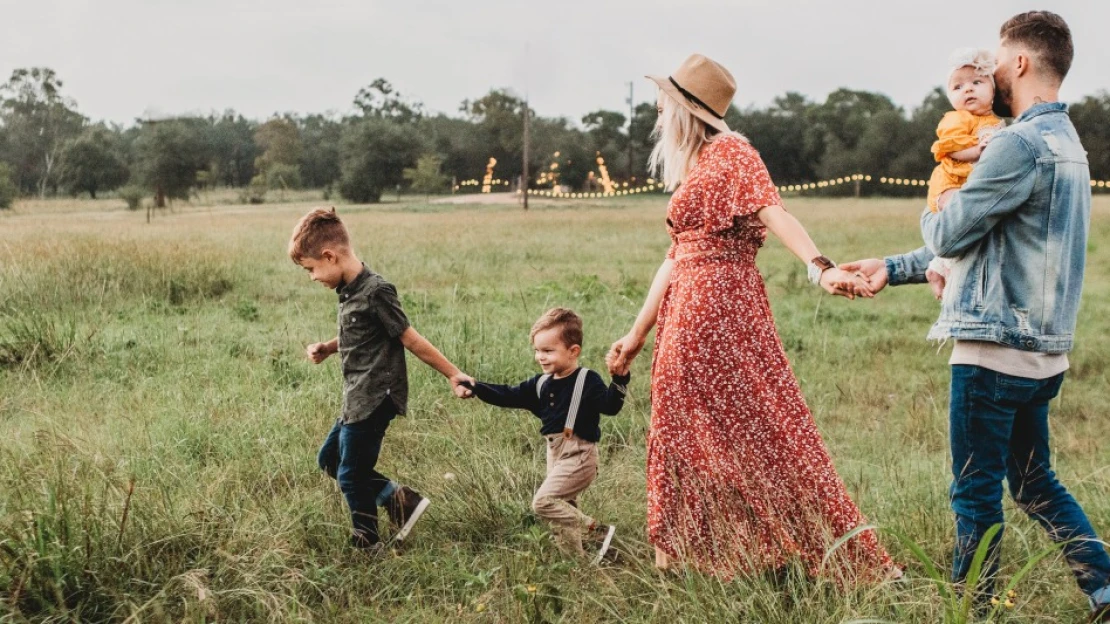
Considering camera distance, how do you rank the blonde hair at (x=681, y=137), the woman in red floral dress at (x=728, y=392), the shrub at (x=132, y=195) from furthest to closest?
1. the shrub at (x=132, y=195)
2. the blonde hair at (x=681, y=137)
3. the woman in red floral dress at (x=728, y=392)

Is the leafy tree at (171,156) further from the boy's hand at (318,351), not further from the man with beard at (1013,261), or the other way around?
the man with beard at (1013,261)

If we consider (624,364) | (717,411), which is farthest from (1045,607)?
(624,364)

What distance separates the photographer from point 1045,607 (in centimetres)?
318

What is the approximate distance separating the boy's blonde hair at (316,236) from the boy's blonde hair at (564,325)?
0.84m

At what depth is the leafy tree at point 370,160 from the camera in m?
31.7

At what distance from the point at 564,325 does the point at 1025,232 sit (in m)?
1.63

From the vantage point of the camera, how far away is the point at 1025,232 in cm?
283

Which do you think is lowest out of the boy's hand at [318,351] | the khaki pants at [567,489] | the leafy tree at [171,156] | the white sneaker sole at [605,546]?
the white sneaker sole at [605,546]

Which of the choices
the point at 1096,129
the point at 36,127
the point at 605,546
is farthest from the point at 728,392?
the point at 1096,129

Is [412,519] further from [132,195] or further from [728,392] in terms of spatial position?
[132,195]

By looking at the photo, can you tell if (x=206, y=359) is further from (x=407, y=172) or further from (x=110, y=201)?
(x=407, y=172)

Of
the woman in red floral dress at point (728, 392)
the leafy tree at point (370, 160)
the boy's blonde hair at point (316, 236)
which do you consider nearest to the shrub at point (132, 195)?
the leafy tree at point (370, 160)

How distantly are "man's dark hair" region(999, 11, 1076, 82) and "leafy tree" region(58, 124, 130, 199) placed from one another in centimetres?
2297

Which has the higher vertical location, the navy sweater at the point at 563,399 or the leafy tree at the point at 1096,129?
the leafy tree at the point at 1096,129
